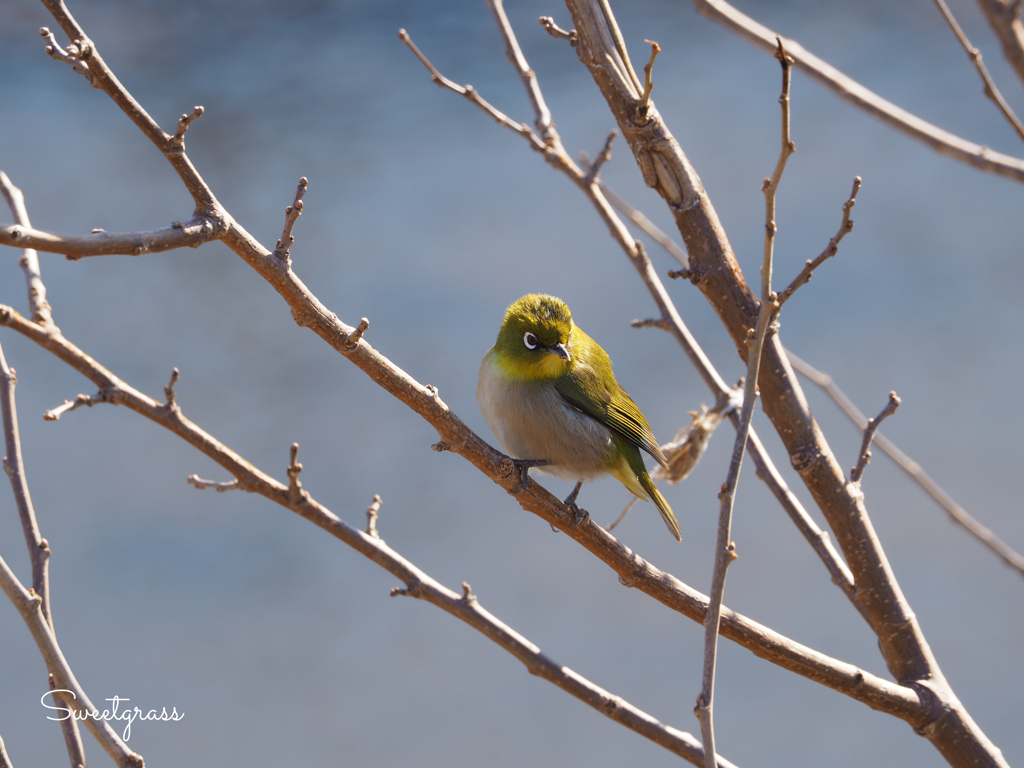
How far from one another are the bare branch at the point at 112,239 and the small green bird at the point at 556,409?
1120mm

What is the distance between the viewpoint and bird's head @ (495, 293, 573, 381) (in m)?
2.01

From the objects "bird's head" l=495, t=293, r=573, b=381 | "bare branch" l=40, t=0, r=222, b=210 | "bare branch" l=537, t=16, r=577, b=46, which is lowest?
"bare branch" l=40, t=0, r=222, b=210

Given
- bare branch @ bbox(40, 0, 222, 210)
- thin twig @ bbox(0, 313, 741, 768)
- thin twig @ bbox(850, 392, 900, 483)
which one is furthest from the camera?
thin twig @ bbox(850, 392, 900, 483)

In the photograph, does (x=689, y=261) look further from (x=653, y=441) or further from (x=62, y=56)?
(x=62, y=56)

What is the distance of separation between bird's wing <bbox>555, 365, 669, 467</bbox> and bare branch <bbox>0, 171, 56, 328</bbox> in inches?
46.2

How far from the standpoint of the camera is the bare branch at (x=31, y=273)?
3.67 feet

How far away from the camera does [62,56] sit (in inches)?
33.4

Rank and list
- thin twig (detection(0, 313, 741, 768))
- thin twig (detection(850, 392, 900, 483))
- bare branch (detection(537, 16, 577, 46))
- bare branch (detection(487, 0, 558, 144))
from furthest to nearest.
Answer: bare branch (detection(487, 0, 558, 144)) → bare branch (detection(537, 16, 577, 46)) → thin twig (detection(850, 392, 900, 483)) → thin twig (detection(0, 313, 741, 768))

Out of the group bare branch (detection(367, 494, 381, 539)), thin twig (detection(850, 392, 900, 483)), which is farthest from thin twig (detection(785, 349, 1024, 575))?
bare branch (detection(367, 494, 381, 539))

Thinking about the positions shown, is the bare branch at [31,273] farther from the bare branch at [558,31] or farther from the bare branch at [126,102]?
the bare branch at [558,31]

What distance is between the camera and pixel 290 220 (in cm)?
102

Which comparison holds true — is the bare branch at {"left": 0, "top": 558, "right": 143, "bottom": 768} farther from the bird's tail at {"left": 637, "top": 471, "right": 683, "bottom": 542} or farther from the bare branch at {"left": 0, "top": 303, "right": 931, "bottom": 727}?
the bird's tail at {"left": 637, "top": 471, "right": 683, "bottom": 542}

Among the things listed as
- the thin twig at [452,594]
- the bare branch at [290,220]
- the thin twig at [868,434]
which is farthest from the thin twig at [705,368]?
the bare branch at [290,220]

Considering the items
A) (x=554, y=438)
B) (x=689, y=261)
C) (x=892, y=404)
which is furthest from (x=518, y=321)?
(x=892, y=404)
